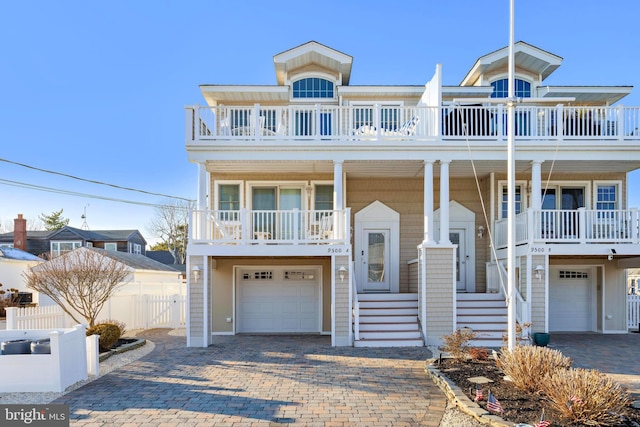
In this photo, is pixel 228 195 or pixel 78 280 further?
pixel 228 195

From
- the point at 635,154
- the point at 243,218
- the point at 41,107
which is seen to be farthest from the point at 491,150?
the point at 41,107

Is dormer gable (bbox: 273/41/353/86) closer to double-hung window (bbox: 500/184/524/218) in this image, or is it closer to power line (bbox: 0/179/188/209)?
double-hung window (bbox: 500/184/524/218)

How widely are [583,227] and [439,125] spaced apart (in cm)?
458

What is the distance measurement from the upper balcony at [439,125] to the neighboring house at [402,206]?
5cm

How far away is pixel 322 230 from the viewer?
11.6 meters

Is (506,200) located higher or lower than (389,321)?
higher

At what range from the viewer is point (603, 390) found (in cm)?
475

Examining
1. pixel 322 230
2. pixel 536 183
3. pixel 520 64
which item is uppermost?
pixel 520 64

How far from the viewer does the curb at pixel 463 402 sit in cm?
489

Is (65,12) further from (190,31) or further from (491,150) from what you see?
(491,150)

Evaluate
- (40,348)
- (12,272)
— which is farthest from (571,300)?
(12,272)

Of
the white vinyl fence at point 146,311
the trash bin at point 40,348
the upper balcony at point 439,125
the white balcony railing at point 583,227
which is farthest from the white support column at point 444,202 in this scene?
the trash bin at point 40,348

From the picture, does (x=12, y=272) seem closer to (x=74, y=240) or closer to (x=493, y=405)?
(x=74, y=240)

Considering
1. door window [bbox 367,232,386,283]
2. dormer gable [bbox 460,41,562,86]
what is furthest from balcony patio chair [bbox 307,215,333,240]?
dormer gable [bbox 460,41,562,86]
